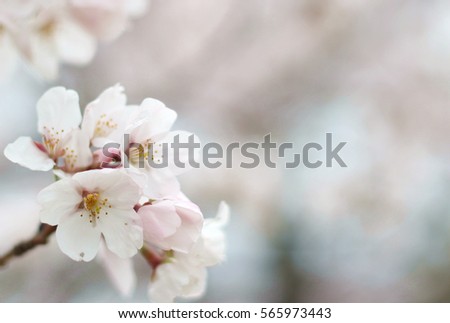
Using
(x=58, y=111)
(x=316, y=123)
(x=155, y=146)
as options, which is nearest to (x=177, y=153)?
(x=155, y=146)

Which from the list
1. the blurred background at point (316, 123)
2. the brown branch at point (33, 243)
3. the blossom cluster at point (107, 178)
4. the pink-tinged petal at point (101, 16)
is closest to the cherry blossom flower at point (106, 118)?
the blossom cluster at point (107, 178)

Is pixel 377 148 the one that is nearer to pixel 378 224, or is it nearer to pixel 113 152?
pixel 378 224

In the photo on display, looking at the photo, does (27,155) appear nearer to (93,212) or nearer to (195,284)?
(93,212)

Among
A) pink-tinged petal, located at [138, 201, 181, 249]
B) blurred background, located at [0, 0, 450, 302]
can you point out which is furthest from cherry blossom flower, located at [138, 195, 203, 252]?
blurred background, located at [0, 0, 450, 302]

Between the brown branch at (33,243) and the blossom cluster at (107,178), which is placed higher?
the blossom cluster at (107,178)

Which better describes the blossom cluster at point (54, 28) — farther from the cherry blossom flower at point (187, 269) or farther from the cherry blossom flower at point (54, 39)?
the cherry blossom flower at point (187, 269)

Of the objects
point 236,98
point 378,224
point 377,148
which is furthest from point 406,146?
point 236,98
